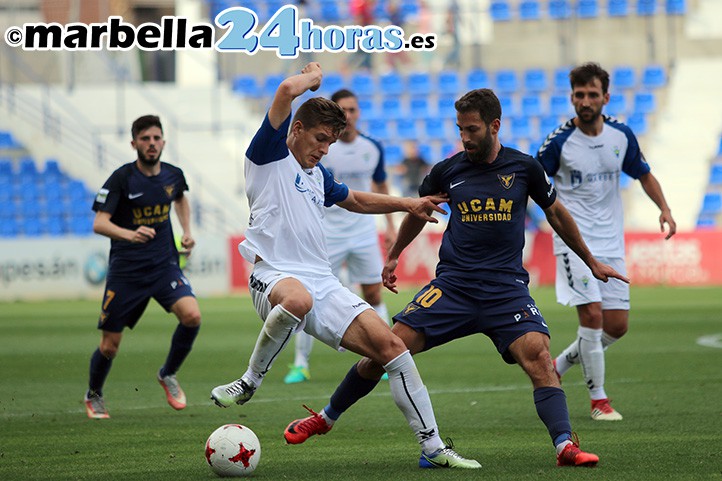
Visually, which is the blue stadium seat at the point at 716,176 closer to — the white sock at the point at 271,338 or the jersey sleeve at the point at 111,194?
the jersey sleeve at the point at 111,194

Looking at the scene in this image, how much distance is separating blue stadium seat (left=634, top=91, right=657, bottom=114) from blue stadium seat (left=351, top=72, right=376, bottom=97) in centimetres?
673

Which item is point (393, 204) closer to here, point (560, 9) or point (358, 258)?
point (358, 258)

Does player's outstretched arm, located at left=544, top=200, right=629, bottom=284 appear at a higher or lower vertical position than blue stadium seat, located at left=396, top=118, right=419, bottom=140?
lower

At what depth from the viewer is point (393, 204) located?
691 centimetres

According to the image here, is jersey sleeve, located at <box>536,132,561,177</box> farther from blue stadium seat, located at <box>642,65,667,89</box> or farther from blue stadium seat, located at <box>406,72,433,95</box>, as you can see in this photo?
blue stadium seat, located at <box>642,65,667,89</box>

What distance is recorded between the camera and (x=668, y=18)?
3023cm

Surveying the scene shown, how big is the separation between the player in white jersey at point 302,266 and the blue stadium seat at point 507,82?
2375cm

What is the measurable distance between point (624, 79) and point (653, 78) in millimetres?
805

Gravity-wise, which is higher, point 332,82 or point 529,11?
point 529,11

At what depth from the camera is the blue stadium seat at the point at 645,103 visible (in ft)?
96.1

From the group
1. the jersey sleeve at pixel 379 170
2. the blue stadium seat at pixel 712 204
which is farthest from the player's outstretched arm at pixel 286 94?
the blue stadium seat at pixel 712 204

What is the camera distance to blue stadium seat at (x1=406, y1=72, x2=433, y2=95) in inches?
1185

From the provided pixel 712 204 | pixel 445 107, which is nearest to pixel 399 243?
pixel 712 204

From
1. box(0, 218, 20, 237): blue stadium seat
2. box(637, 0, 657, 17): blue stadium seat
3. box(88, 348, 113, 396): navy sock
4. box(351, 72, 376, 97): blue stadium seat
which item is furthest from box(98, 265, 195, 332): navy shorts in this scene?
box(637, 0, 657, 17): blue stadium seat
